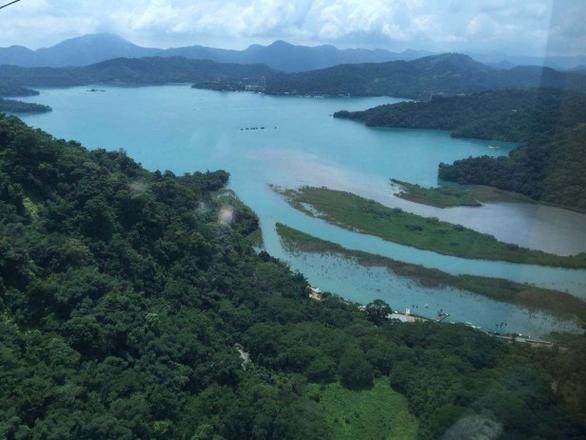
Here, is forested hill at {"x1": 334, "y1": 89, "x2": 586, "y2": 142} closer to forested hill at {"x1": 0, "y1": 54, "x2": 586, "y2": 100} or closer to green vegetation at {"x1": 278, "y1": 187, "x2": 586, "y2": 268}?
green vegetation at {"x1": 278, "y1": 187, "x2": 586, "y2": 268}

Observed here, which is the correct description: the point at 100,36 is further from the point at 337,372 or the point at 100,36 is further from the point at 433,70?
the point at 337,372

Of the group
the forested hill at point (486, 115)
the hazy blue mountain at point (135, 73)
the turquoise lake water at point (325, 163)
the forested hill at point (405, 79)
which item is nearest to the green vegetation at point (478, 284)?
the turquoise lake water at point (325, 163)

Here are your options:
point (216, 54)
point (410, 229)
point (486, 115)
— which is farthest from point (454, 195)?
point (216, 54)

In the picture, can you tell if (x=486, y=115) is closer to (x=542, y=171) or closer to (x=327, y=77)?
(x=542, y=171)

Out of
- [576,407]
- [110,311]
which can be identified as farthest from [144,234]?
[576,407]

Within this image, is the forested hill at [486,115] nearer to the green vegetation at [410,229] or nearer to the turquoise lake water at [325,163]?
the turquoise lake water at [325,163]

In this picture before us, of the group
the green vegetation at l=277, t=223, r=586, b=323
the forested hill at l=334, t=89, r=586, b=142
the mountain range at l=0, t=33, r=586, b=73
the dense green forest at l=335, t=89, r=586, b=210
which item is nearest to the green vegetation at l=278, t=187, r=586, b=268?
the green vegetation at l=277, t=223, r=586, b=323
